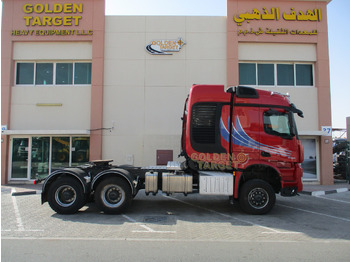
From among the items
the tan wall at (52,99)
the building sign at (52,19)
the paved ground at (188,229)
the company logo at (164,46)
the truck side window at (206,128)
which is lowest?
the paved ground at (188,229)

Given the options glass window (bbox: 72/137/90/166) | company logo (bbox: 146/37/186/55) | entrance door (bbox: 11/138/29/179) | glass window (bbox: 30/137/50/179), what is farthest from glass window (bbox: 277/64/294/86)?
entrance door (bbox: 11/138/29/179)

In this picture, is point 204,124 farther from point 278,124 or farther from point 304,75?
point 304,75

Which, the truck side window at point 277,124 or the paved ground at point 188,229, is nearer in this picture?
the paved ground at point 188,229

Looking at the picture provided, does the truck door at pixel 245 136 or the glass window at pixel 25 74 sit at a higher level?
the glass window at pixel 25 74

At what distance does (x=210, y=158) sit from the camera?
7449 mm

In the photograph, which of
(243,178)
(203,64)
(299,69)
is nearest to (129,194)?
(243,178)

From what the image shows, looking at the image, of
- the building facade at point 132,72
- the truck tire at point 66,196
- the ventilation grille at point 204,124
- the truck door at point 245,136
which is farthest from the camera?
the building facade at point 132,72

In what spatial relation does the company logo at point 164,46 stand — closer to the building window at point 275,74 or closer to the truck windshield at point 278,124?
the building window at point 275,74

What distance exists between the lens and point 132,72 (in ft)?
42.6

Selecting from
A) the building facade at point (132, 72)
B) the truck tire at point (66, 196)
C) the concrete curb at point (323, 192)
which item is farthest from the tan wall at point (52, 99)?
the concrete curb at point (323, 192)

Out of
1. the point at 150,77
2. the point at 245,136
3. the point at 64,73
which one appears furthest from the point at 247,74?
the point at 64,73

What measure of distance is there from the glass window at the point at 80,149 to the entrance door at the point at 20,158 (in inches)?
93.3

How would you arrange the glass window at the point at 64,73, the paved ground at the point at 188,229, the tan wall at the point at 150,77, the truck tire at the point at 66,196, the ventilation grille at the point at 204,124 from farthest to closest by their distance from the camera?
the glass window at the point at 64,73 → the tan wall at the point at 150,77 → the ventilation grille at the point at 204,124 → the truck tire at the point at 66,196 → the paved ground at the point at 188,229

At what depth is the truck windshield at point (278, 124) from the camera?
7430 millimetres
